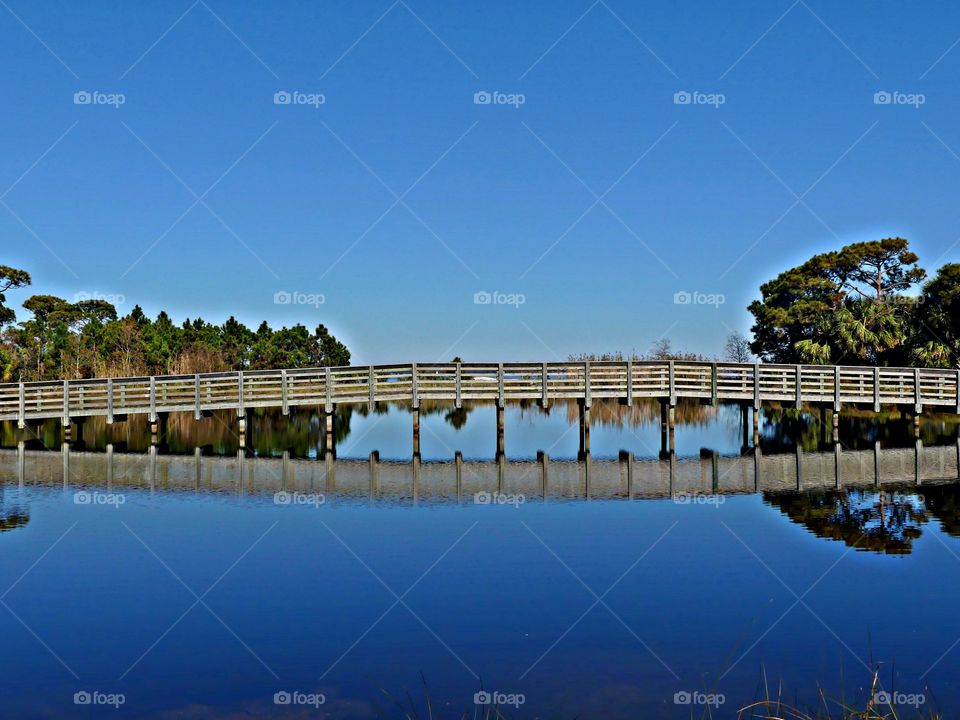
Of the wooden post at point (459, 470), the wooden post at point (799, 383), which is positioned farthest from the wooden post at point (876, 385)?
the wooden post at point (459, 470)

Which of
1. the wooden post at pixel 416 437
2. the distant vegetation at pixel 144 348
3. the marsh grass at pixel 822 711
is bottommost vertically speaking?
the marsh grass at pixel 822 711

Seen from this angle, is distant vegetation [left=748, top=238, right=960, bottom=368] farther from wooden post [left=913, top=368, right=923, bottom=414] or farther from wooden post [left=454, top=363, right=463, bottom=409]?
wooden post [left=454, top=363, right=463, bottom=409]

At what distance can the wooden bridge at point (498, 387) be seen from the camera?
30875mm

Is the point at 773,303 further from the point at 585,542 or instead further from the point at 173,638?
the point at 173,638

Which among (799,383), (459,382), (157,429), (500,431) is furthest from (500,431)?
(157,429)

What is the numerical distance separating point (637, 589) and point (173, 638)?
5.62 m

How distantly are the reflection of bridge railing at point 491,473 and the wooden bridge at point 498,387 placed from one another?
419cm

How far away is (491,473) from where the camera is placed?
23.4 metres

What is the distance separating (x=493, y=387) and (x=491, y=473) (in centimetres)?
808

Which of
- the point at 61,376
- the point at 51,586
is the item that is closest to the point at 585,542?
the point at 51,586

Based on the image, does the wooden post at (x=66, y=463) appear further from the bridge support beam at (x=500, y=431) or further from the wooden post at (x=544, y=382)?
the wooden post at (x=544, y=382)

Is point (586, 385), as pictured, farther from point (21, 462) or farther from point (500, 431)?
point (21, 462)

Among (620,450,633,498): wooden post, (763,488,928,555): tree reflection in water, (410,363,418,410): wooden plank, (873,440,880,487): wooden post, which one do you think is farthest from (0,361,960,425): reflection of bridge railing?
(763,488,928,555): tree reflection in water

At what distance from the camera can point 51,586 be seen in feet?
40.4
